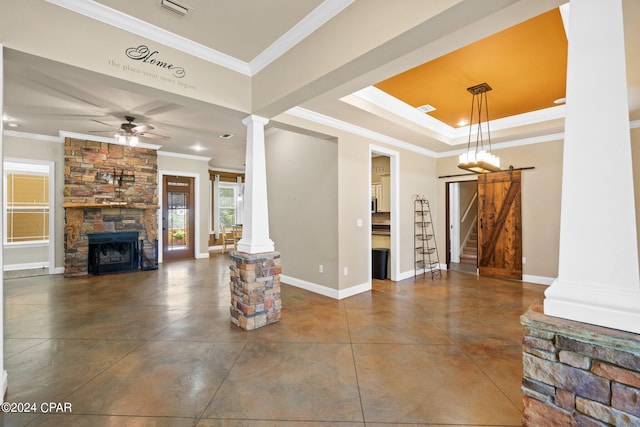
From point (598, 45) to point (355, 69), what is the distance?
1.47 m

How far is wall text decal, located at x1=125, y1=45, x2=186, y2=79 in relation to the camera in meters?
2.46

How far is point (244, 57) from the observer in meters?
3.02

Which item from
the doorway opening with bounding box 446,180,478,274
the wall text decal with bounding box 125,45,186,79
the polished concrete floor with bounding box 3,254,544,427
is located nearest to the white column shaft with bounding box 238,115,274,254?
the wall text decal with bounding box 125,45,186,79

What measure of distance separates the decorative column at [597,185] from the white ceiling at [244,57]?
55 centimetres

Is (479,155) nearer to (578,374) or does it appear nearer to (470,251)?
(578,374)

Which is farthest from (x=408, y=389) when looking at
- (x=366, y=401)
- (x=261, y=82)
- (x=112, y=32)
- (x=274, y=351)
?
(x=112, y=32)

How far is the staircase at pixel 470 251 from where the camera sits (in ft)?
25.4

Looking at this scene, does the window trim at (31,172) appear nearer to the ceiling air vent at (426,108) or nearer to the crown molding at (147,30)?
the crown molding at (147,30)

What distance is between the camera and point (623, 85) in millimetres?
1221

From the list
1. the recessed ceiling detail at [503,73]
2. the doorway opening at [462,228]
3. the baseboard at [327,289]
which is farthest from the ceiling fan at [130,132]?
the doorway opening at [462,228]

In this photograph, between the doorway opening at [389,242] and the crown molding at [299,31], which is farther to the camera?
the doorway opening at [389,242]

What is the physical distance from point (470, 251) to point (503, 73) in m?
5.79

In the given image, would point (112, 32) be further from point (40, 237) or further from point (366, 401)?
point (40, 237)

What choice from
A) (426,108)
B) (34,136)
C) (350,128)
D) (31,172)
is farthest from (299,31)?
(31,172)
